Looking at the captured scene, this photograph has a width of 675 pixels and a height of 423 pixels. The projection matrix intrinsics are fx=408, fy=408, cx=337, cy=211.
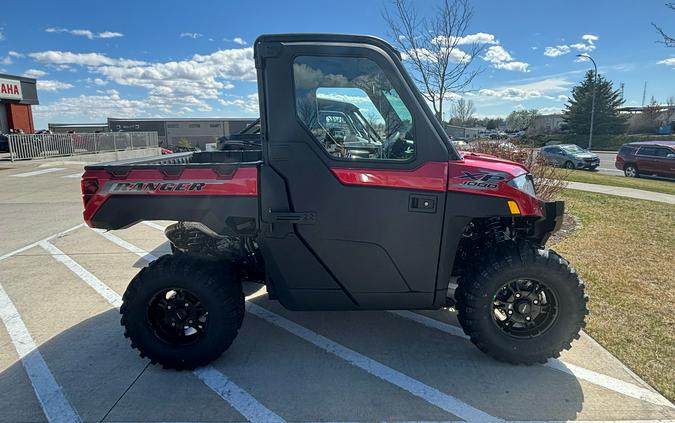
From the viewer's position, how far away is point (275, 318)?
402cm

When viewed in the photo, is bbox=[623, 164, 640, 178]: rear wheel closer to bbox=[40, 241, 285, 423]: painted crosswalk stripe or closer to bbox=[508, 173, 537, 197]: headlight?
bbox=[508, 173, 537, 197]: headlight

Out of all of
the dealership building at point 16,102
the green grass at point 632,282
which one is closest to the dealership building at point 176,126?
the dealership building at point 16,102

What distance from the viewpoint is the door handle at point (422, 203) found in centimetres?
287

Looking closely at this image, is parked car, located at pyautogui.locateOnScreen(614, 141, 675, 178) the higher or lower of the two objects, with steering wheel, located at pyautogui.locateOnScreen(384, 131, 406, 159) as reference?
lower

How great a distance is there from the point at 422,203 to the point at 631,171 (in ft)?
72.7

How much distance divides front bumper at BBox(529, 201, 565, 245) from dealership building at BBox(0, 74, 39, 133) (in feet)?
117

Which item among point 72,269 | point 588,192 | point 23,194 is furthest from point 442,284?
point 23,194

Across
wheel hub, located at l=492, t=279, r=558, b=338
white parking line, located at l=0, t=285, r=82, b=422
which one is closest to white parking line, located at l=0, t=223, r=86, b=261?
white parking line, located at l=0, t=285, r=82, b=422

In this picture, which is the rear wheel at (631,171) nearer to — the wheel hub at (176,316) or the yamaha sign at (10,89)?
the wheel hub at (176,316)

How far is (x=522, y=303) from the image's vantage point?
10.3 ft

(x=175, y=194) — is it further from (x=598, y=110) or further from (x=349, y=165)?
(x=598, y=110)

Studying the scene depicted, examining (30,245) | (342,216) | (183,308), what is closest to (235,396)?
(183,308)

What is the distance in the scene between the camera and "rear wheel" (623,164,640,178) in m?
19.9

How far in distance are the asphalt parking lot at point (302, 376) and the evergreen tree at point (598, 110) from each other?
176 ft
